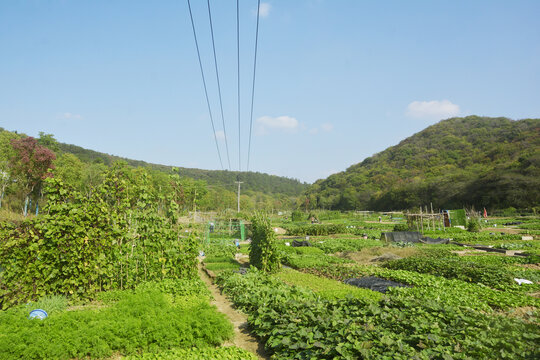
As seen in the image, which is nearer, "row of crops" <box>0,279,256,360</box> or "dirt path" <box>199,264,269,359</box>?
"row of crops" <box>0,279,256,360</box>

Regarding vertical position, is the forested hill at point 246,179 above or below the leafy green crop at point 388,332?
above

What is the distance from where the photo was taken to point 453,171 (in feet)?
230

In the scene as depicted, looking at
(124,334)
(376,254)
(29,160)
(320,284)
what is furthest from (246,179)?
(124,334)

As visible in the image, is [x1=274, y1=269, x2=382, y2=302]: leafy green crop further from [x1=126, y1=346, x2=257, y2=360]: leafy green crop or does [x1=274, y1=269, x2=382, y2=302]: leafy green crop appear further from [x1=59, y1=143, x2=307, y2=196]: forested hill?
[x1=59, y1=143, x2=307, y2=196]: forested hill

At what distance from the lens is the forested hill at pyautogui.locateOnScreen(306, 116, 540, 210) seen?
4953cm

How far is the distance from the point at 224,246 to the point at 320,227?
15857 millimetres

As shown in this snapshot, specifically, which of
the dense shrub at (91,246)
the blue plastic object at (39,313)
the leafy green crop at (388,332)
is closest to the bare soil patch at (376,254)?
the leafy green crop at (388,332)

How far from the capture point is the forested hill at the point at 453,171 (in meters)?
A: 49.5

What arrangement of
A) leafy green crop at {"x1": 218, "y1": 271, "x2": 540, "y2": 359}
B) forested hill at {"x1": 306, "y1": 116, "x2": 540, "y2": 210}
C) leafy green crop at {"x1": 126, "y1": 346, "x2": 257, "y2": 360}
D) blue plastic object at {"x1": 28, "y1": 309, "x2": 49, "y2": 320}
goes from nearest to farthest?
1. leafy green crop at {"x1": 218, "y1": 271, "x2": 540, "y2": 359}
2. leafy green crop at {"x1": 126, "y1": 346, "x2": 257, "y2": 360}
3. blue plastic object at {"x1": 28, "y1": 309, "x2": 49, "y2": 320}
4. forested hill at {"x1": 306, "y1": 116, "x2": 540, "y2": 210}

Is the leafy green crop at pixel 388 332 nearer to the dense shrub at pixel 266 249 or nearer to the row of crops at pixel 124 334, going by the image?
the row of crops at pixel 124 334

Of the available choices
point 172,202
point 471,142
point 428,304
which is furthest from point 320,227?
point 471,142

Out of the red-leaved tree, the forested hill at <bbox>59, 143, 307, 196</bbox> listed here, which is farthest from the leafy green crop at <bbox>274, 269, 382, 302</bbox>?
the forested hill at <bbox>59, 143, 307, 196</bbox>

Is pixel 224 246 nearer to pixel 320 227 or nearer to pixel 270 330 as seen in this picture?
pixel 270 330

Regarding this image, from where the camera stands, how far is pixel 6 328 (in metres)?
4.75
